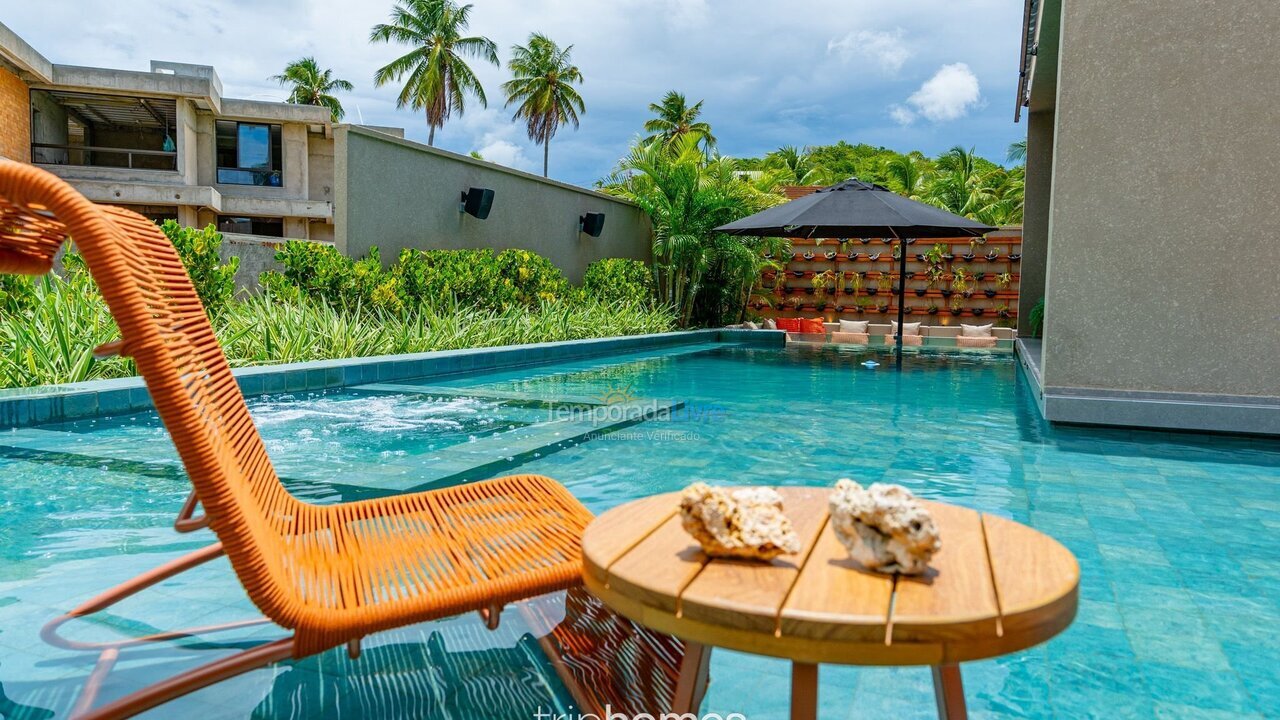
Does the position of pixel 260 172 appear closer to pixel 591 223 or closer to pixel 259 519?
pixel 591 223

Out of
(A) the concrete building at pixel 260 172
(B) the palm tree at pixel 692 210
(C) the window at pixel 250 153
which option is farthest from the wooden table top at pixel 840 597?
(C) the window at pixel 250 153

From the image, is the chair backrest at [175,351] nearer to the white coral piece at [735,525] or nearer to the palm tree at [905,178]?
the white coral piece at [735,525]

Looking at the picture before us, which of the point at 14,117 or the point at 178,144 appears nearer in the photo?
the point at 14,117

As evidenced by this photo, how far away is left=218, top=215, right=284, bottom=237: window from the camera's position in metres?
23.5

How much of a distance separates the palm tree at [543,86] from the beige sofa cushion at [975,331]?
2694 centimetres

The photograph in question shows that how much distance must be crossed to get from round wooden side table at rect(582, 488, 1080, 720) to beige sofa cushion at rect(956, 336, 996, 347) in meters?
14.6

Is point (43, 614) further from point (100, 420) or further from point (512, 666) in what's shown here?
point (100, 420)

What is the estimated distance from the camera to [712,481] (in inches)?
153

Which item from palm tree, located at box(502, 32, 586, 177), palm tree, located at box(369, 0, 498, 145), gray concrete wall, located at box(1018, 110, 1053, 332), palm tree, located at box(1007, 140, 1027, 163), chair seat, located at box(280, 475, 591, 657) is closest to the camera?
chair seat, located at box(280, 475, 591, 657)

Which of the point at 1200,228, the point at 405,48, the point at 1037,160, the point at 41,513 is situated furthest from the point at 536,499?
the point at 405,48

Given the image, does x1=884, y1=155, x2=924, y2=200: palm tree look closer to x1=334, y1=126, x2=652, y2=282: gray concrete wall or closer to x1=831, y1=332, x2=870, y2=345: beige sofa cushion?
x1=831, y1=332, x2=870, y2=345: beige sofa cushion

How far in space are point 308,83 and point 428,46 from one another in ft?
19.1

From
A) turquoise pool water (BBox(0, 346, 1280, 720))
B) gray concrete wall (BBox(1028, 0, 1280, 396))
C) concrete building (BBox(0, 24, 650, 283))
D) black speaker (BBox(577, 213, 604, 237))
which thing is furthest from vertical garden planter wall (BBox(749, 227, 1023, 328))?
gray concrete wall (BBox(1028, 0, 1280, 396))

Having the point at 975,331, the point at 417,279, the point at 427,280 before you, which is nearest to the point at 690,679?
the point at 417,279
